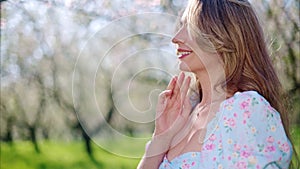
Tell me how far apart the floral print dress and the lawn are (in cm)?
214

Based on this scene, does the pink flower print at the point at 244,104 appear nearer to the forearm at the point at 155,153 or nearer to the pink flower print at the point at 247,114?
the pink flower print at the point at 247,114

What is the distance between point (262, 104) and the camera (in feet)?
4.55

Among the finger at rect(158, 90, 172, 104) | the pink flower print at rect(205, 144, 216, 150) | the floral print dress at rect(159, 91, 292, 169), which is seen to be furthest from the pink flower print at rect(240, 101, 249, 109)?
the finger at rect(158, 90, 172, 104)

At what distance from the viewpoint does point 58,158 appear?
11.7 ft

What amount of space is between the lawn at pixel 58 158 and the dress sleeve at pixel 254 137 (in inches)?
85.5

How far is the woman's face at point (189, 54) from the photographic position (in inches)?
58.1

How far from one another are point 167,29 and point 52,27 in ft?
2.49

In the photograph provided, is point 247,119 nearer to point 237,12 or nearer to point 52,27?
point 237,12

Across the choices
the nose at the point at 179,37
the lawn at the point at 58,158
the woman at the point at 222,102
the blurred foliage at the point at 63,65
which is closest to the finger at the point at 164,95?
the woman at the point at 222,102

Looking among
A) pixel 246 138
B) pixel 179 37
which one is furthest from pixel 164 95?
pixel 246 138

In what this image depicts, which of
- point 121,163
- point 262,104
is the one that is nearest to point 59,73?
point 121,163

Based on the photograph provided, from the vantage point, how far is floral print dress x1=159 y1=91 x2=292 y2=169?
4.43 ft

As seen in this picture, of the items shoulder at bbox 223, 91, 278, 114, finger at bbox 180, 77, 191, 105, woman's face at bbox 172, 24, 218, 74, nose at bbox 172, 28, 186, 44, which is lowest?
finger at bbox 180, 77, 191, 105

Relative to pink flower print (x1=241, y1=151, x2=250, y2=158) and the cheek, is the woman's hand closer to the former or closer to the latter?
the cheek
